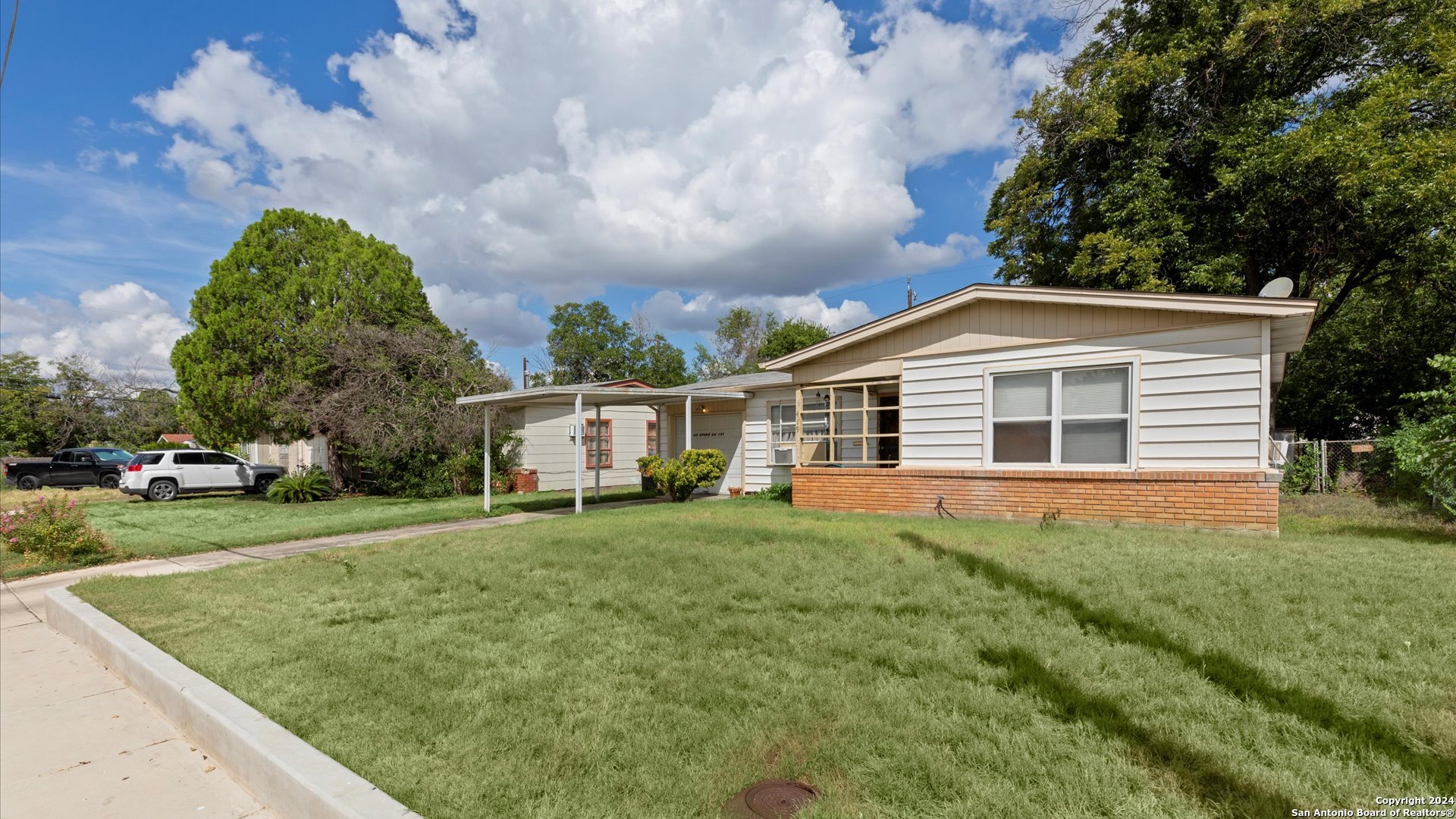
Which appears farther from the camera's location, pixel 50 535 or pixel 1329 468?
pixel 1329 468

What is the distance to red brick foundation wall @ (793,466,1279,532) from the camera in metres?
7.83

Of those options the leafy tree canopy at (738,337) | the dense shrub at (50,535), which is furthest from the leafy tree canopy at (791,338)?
the dense shrub at (50,535)

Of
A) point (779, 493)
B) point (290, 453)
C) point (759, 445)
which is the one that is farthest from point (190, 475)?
point (779, 493)

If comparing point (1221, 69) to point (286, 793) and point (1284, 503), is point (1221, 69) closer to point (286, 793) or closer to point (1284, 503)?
point (1284, 503)

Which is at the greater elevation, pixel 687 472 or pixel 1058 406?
pixel 1058 406

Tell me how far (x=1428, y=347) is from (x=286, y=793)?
73.4ft

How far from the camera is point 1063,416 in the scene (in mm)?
9195

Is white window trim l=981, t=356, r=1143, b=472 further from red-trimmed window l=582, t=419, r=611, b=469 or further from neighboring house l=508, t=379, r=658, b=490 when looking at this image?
red-trimmed window l=582, t=419, r=611, b=469

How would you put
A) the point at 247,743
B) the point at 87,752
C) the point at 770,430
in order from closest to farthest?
the point at 247,743 → the point at 87,752 → the point at 770,430

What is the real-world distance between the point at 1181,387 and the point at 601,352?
42.3 meters

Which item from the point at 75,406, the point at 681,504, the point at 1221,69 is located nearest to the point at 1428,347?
the point at 1221,69

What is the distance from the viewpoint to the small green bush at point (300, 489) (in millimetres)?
16922

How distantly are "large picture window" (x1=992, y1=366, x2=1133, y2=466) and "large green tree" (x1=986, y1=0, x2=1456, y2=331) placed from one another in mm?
6622

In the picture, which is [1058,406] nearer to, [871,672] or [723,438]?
[871,672]
